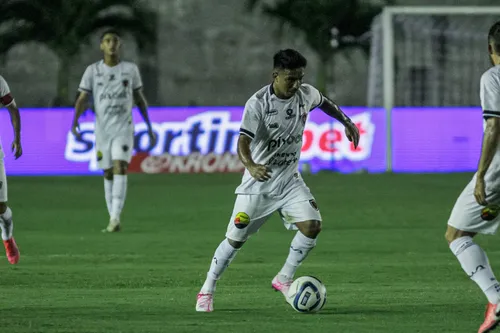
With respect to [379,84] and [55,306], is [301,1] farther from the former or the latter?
[55,306]

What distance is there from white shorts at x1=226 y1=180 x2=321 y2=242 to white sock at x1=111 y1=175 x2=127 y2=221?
658 centimetres

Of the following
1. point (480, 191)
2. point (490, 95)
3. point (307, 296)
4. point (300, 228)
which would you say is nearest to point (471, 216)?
point (480, 191)

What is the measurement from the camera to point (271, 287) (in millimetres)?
10250

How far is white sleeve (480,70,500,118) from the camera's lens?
25.2ft

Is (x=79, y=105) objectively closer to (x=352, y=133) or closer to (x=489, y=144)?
(x=352, y=133)

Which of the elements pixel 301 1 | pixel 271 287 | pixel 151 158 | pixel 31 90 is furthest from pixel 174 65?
pixel 271 287

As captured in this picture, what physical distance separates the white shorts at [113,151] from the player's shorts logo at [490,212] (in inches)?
335

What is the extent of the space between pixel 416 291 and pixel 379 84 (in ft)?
75.9

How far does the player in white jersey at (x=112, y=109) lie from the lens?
15.8 m

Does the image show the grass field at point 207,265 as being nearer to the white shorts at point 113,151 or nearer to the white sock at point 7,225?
the white sock at point 7,225

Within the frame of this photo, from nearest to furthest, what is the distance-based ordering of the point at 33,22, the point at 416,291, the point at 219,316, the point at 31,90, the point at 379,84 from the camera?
the point at 219,316
the point at 416,291
the point at 379,84
the point at 33,22
the point at 31,90

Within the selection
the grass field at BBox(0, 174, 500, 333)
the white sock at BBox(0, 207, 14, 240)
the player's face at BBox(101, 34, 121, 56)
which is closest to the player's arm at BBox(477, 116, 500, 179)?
the grass field at BBox(0, 174, 500, 333)

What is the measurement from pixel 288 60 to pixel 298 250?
1.49 meters

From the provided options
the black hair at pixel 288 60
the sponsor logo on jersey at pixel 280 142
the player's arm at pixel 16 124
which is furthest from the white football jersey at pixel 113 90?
the black hair at pixel 288 60
